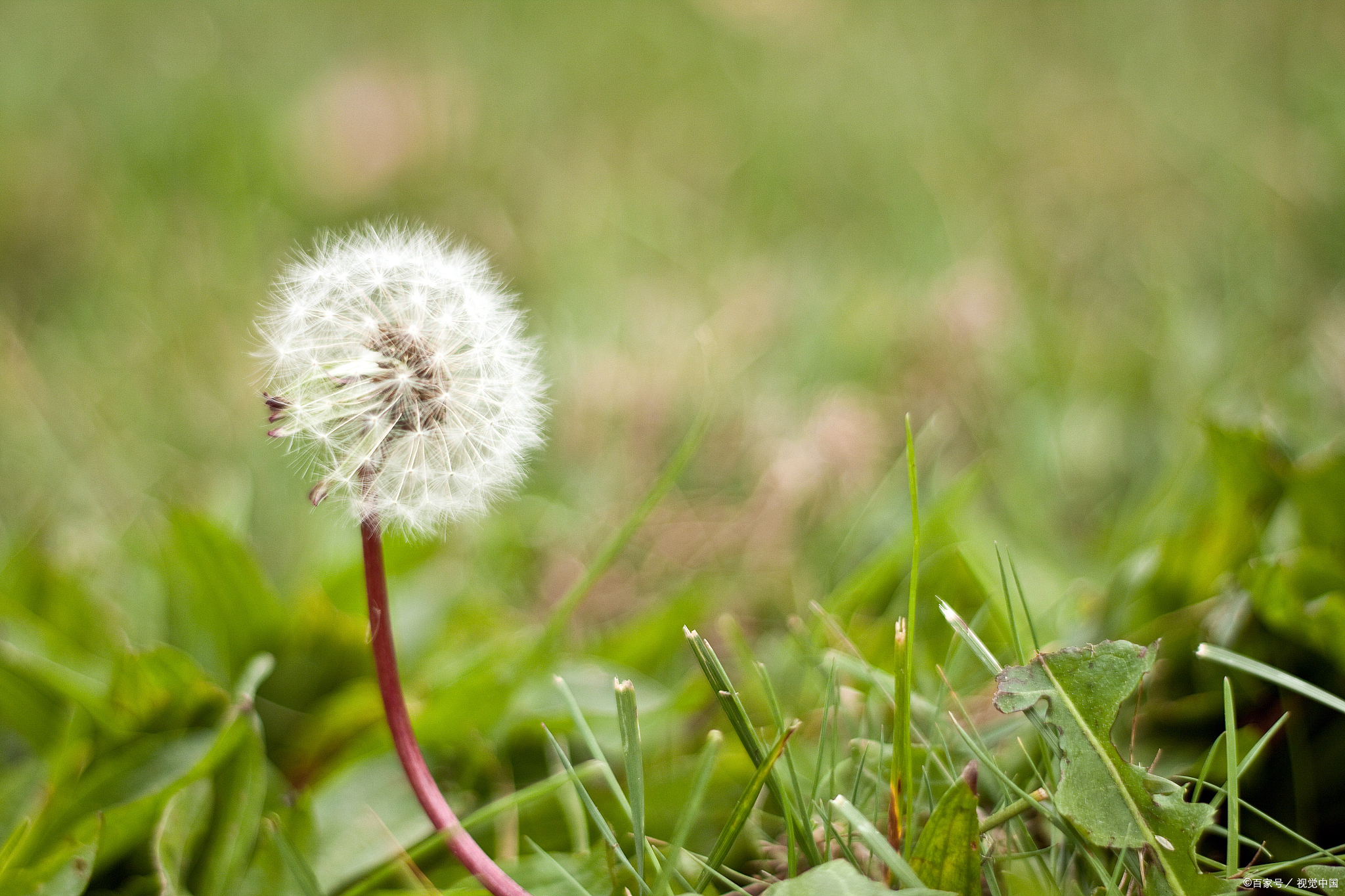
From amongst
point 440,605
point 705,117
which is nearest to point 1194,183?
point 705,117

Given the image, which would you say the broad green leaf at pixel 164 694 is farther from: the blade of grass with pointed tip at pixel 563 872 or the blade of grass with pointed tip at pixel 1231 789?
the blade of grass with pointed tip at pixel 1231 789

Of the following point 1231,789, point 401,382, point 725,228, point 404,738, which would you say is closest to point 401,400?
point 401,382

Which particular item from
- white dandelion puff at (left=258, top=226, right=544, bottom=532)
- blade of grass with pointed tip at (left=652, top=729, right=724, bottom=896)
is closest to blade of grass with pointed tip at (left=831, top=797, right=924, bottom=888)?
blade of grass with pointed tip at (left=652, top=729, right=724, bottom=896)

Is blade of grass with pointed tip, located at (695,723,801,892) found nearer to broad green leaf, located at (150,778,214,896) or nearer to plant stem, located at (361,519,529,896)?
plant stem, located at (361,519,529,896)

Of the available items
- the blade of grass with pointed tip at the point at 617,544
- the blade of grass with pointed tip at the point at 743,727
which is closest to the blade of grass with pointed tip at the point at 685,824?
the blade of grass with pointed tip at the point at 743,727

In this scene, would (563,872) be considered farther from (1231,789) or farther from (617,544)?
(1231,789)
